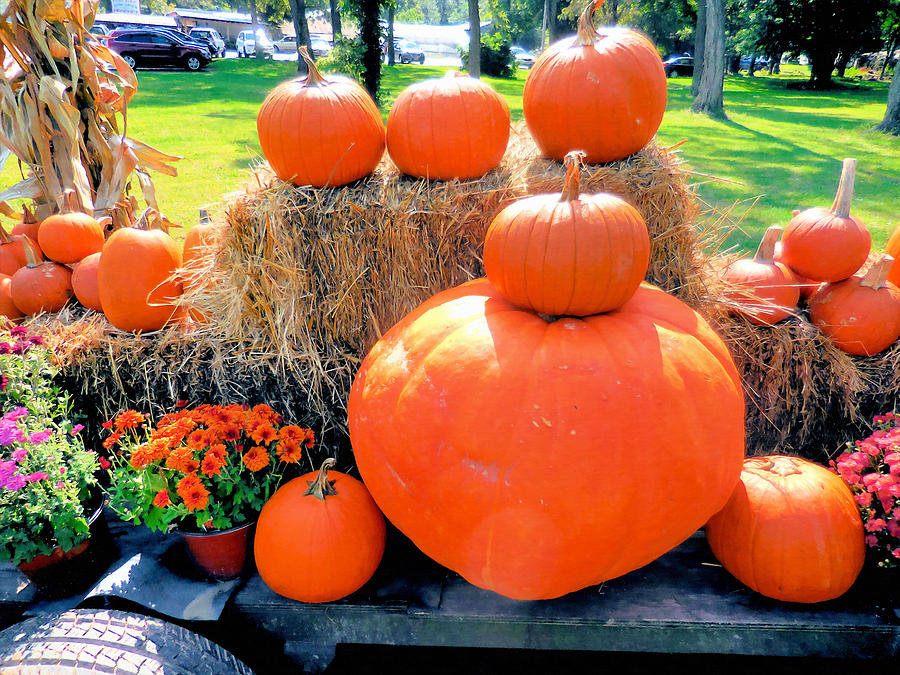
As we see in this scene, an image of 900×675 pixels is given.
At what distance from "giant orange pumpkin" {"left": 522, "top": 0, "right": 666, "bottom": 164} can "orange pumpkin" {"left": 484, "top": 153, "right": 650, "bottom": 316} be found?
0.70 m

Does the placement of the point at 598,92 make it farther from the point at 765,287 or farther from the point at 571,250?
the point at 765,287

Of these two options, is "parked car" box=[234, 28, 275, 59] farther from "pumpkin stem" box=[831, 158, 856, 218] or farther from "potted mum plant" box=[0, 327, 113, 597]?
"pumpkin stem" box=[831, 158, 856, 218]

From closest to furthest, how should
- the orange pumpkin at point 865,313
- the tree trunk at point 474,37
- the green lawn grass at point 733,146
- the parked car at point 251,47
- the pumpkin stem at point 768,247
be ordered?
the orange pumpkin at point 865,313 < the pumpkin stem at point 768,247 < the green lawn grass at point 733,146 < the tree trunk at point 474,37 < the parked car at point 251,47

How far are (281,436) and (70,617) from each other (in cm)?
86

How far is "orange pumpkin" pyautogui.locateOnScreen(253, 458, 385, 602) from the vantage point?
2.04 m

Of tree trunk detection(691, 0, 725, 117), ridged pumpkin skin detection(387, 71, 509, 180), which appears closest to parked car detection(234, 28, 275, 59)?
tree trunk detection(691, 0, 725, 117)

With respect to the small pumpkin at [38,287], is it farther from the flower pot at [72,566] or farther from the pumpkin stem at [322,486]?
the pumpkin stem at [322,486]

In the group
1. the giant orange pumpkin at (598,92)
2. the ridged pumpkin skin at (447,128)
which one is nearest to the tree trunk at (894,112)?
the giant orange pumpkin at (598,92)

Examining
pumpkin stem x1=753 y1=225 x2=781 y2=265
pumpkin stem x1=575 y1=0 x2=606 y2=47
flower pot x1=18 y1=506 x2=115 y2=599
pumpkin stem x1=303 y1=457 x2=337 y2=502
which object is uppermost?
pumpkin stem x1=575 y1=0 x2=606 y2=47

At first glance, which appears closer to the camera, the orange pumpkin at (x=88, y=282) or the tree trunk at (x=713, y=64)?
the orange pumpkin at (x=88, y=282)

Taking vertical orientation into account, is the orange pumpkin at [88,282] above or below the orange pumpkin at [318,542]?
above

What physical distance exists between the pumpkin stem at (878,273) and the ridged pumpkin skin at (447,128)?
73.8 inches

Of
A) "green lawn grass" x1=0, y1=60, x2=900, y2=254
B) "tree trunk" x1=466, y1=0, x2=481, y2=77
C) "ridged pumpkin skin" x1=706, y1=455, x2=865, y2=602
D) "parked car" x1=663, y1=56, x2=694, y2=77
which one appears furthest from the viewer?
"parked car" x1=663, y1=56, x2=694, y2=77

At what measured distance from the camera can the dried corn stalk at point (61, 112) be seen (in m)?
3.69
